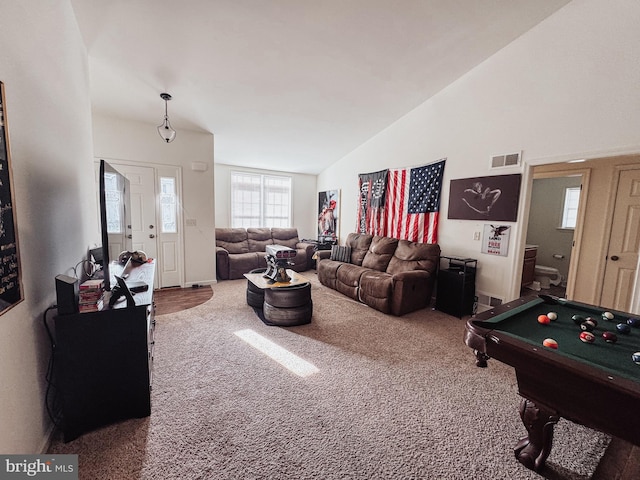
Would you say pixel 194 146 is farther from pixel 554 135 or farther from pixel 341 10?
pixel 554 135

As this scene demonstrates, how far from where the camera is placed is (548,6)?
2.45 m

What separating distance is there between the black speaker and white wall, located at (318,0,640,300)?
4027 mm

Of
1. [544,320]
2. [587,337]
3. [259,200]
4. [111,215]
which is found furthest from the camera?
[259,200]

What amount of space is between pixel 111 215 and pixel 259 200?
4.82 m

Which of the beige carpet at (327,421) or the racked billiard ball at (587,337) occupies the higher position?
the racked billiard ball at (587,337)

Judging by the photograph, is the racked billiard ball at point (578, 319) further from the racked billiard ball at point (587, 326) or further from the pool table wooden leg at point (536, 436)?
the pool table wooden leg at point (536, 436)

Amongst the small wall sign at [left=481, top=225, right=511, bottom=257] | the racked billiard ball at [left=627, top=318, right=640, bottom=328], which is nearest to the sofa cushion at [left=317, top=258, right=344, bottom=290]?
the small wall sign at [left=481, top=225, right=511, bottom=257]

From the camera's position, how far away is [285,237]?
20.9ft

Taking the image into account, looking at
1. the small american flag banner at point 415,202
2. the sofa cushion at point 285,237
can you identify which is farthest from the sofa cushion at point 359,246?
the sofa cushion at point 285,237

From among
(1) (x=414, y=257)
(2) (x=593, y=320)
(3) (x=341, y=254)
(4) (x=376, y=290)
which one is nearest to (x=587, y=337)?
(2) (x=593, y=320)

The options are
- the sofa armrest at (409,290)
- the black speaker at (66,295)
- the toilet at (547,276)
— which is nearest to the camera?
the black speaker at (66,295)

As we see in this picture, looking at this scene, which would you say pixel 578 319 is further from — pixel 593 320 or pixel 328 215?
pixel 328 215

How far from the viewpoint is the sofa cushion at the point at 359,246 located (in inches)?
184

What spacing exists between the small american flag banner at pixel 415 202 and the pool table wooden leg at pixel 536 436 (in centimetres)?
280
